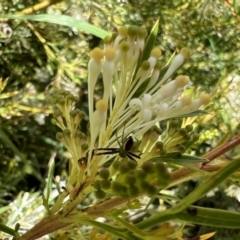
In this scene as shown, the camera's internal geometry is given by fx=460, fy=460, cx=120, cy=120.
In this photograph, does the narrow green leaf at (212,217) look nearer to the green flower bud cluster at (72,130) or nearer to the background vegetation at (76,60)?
the green flower bud cluster at (72,130)

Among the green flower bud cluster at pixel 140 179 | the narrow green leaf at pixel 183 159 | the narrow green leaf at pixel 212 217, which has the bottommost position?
the narrow green leaf at pixel 183 159

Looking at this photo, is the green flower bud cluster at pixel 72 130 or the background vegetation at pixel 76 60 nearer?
the green flower bud cluster at pixel 72 130

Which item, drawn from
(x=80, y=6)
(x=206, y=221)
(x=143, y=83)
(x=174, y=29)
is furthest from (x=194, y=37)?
(x=206, y=221)

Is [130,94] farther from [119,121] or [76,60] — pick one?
[76,60]

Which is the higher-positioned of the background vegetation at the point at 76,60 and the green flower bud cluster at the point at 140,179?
the green flower bud cluster at the point at 140,179

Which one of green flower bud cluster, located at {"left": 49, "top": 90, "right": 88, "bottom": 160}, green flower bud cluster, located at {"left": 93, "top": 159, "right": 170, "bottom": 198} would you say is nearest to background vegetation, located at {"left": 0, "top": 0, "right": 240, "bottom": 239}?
green flower bud cluster, located at {"left": 49, "top": 90, "right": 88, "bottom": 160}

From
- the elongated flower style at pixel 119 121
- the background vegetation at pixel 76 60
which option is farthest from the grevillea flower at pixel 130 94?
the background vegetation at pixel 76 60

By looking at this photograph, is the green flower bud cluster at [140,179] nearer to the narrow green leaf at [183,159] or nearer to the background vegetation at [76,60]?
the narrow green leaf at [183,159]

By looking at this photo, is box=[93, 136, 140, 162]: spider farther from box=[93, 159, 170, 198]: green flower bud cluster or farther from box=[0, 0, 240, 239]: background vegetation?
box=[0, 0, 240, 239]: background vegetation

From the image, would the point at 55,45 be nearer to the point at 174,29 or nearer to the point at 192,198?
the point at 174,29
